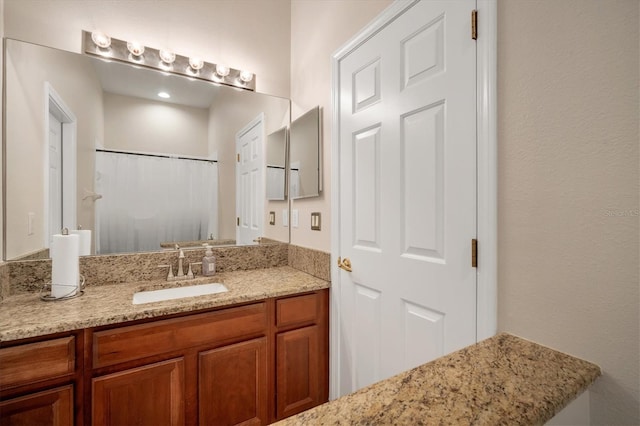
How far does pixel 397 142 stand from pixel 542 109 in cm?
56

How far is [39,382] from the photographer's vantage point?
1108 millimetres

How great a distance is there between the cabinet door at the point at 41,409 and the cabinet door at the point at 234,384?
48 centimetres

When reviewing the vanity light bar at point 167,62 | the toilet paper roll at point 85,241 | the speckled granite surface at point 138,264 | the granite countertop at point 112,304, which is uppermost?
the vanity light bar at point 167,62

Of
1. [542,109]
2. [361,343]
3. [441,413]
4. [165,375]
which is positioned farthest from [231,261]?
[542,109]

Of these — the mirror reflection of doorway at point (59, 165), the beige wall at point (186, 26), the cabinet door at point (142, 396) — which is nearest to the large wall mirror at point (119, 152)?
the mirror reflection of doorway at point (59, 165)

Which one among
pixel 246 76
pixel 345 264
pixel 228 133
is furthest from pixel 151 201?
pixel 345 264

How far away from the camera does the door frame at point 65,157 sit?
154 cm

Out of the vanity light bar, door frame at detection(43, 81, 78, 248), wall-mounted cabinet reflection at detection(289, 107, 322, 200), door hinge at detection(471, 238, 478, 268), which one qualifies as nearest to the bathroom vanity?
door frame at detection(43, 81, 78, 248)

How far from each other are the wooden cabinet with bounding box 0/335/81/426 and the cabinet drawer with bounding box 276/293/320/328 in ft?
2.83

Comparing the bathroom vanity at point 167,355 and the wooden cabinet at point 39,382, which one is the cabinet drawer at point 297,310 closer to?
the bathroom vanity at point 167,355

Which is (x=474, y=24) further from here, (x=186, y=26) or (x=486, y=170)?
(x=186, y=26)

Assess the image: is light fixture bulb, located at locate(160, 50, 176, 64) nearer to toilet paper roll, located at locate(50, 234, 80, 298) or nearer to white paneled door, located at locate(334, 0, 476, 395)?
white paneled door, located at locate(334, 0, 476, 395)

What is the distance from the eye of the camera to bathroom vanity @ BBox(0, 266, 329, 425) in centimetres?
111

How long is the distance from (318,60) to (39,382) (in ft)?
6.92
